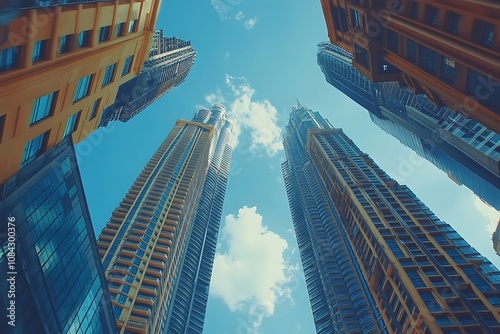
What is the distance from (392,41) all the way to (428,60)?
22.6 feet

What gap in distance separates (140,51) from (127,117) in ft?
180

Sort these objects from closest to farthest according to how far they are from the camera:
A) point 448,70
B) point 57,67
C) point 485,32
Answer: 1. point 485,32
2. point 57,67
3. point 448,70

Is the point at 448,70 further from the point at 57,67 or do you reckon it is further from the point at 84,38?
the point at 57,67

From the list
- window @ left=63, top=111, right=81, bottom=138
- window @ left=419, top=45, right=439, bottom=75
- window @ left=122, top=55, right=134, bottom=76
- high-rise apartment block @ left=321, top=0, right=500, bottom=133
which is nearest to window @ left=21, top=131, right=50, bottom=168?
window @ left=63, top=111, right=81, bottom=138

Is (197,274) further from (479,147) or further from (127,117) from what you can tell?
(479,147)

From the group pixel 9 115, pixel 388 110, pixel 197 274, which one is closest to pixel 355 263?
pixel 197 274

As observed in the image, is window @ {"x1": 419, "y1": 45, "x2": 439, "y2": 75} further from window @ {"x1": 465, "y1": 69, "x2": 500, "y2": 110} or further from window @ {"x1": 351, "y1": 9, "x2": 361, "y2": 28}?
window @ {"x1": 351, "y1": 9, "x2": 361, "y2": 28}

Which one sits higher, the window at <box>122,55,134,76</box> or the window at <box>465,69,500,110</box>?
the window at <box>465,69,500,110</box>

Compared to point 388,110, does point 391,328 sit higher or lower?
lower

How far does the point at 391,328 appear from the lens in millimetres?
56719

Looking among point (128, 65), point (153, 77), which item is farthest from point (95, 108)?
point (153, 77)

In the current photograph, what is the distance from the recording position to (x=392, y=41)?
3984 centimetres

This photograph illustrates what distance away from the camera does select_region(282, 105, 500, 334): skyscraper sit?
160 feet

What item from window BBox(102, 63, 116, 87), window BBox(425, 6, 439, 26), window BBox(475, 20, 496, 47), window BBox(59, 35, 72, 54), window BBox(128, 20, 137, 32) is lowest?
window BBox(102, 63, 116, 87)
